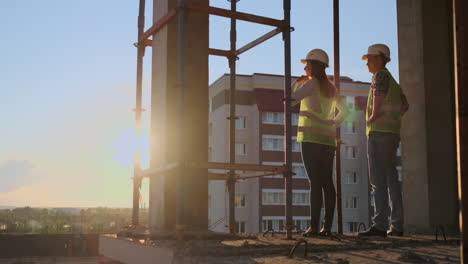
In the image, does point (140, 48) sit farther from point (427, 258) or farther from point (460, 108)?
point (460, 108)

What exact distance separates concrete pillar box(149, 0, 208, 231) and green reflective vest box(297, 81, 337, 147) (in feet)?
3.99

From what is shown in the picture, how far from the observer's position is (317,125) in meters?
6.22

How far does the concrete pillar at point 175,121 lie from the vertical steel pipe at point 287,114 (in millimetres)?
857

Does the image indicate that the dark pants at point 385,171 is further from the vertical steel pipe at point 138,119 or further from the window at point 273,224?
the window at point 273,224

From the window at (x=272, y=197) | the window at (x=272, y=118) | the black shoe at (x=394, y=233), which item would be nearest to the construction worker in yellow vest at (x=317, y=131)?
the black shoe at (x=394, y=233)

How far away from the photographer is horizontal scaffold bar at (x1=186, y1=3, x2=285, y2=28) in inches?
211

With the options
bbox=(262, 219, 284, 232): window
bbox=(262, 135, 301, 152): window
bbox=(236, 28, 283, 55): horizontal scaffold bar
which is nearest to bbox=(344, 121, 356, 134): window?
bbox=(262, 135, 301, 152): window

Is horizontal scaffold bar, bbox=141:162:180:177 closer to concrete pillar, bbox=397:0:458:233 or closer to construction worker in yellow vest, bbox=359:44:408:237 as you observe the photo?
construction worker in yellow vest, bbox=359:44:408:237

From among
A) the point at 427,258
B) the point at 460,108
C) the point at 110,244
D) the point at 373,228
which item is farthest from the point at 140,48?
the point at 460,108

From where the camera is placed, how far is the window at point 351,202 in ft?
200

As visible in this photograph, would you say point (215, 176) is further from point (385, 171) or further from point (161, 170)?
point (385, 171)

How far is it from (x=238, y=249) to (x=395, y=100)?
300 cm

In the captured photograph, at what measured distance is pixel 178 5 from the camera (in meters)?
5.15

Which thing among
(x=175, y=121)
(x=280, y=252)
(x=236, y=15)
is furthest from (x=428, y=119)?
(x=280, y=252)
